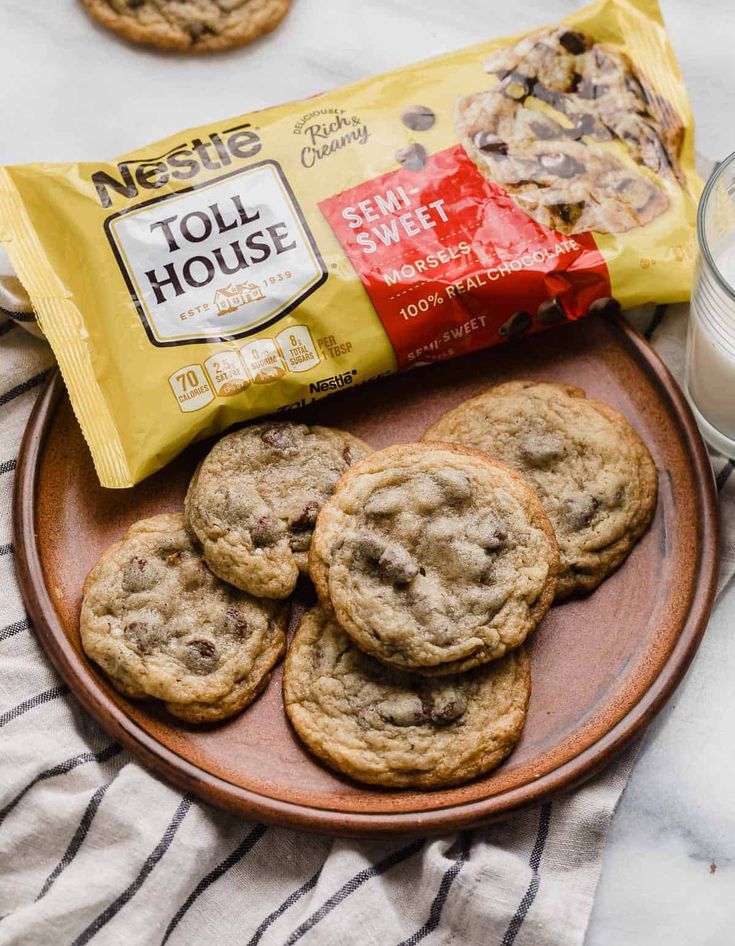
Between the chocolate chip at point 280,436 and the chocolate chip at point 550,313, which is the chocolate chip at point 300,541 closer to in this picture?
the chocolate chip at point 280,436

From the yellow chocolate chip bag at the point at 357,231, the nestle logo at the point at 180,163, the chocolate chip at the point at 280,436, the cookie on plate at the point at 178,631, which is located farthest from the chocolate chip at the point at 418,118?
the cookie on plate at the point at 178,631

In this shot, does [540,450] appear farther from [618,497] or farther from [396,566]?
[396,566]

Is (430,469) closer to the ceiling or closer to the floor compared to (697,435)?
closer to the ceiling

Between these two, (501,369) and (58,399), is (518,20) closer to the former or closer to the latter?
(501,369)

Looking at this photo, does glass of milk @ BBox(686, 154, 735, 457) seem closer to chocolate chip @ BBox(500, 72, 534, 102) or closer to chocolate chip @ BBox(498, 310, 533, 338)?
chocolate chip @ BBox(498, 310, 533, 338)

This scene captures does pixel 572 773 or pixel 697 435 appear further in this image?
pixel 697 435

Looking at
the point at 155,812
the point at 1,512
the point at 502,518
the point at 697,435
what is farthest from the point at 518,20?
the point at 155,812

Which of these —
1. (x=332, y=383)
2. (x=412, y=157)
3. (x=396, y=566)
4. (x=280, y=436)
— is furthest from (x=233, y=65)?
(x=396, y=566)

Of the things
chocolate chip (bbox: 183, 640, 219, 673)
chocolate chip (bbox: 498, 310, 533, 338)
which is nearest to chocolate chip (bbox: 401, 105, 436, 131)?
chocolate chip (bbox: 498, 310, 533, 338)
